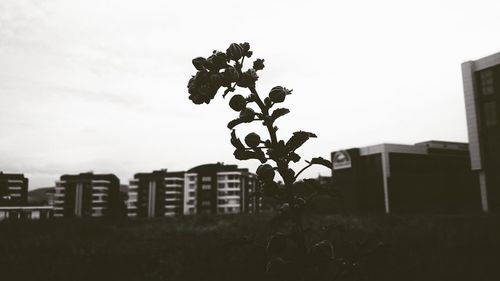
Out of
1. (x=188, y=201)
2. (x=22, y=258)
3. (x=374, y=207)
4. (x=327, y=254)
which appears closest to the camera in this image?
(x=327, y=254)

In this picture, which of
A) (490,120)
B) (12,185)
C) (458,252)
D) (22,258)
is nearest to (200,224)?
(22,258)

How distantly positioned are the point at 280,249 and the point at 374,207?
51.3 meters

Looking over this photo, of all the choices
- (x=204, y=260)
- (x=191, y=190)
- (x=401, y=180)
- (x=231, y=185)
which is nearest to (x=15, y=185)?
(x=191, y=190)

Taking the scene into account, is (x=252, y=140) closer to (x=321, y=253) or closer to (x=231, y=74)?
(x=231, y=74)

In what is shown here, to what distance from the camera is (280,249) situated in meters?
1.68

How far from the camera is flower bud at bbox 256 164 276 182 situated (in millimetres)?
1646

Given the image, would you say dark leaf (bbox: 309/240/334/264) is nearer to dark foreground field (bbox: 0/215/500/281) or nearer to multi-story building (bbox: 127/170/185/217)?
dark foreground field (bbox: 0/215/500/281)

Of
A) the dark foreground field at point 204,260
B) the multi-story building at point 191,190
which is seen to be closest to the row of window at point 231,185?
the multi-story building at point 191,190

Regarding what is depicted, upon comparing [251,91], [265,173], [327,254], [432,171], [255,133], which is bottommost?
[327,254]

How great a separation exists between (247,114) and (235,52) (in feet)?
1.02

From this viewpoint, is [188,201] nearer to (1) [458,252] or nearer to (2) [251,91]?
(1) [458,252]

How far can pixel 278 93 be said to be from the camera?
5.71 ft

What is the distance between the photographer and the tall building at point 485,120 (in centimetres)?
3294

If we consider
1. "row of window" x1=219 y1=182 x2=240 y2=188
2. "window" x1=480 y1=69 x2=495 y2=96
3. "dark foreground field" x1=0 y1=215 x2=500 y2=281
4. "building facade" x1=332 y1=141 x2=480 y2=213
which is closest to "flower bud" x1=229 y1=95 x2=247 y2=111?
"dark foreground field" x1=0 y1=215 x2=500 y2=281
